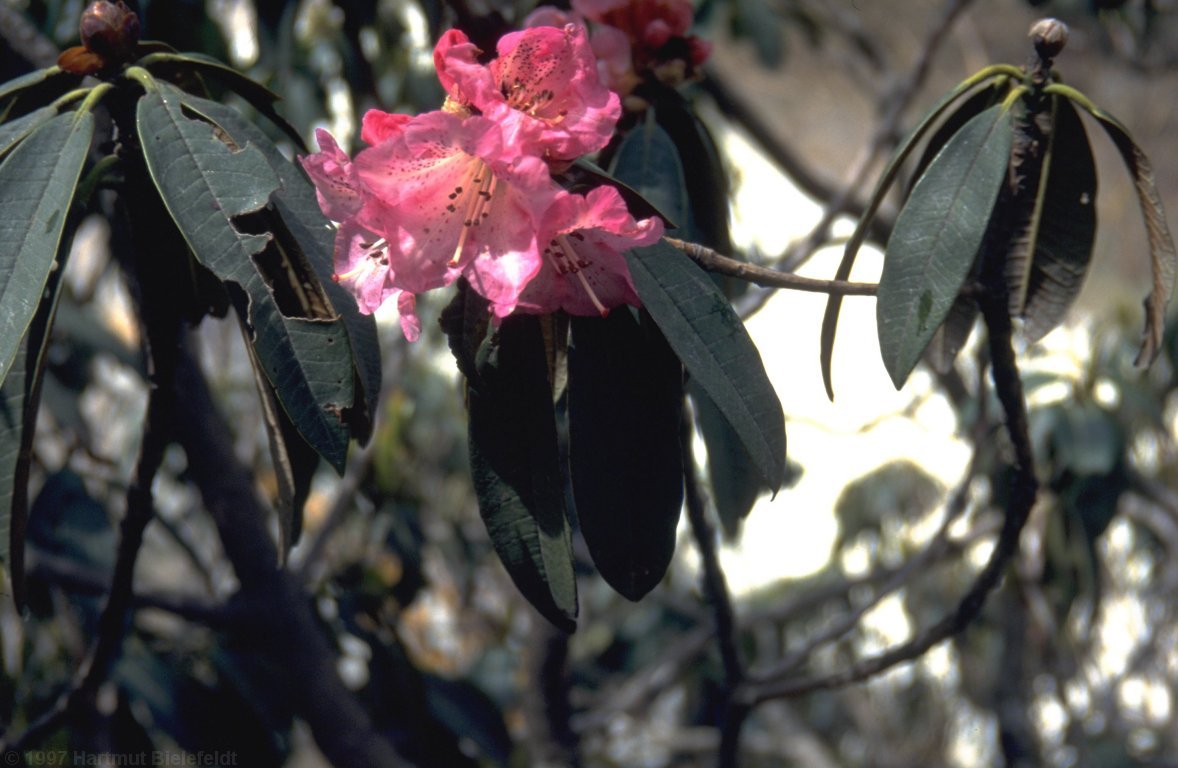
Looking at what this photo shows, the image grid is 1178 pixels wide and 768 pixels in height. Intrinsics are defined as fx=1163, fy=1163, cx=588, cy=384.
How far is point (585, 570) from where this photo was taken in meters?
2.18

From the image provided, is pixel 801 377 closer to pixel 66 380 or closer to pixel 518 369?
pixel 66 380

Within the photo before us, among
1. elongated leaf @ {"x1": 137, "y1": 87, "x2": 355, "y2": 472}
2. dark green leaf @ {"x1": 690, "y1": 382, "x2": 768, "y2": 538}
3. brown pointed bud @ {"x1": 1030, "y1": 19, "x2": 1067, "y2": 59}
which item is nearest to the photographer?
elongated leaf @ {"x1": 137, "y1": 87, "x2": 355, "y2": 472}

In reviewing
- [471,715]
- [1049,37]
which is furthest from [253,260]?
[471,715]

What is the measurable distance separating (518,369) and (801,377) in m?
4.08

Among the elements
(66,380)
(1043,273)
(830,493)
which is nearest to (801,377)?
(830,493)

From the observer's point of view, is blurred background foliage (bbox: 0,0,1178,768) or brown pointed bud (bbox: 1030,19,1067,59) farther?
blurred background foliage (bbox: 0,0,1178,768)

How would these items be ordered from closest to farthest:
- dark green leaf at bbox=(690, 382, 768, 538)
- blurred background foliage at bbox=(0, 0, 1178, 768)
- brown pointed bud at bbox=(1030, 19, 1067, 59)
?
brown pointed bud at bbox=(1030, 19, 1067, 59), dark green leaf at bbox=(690, 382, 768, 538), blurred background foliage at bbox=(0, 0, 1178, 768)

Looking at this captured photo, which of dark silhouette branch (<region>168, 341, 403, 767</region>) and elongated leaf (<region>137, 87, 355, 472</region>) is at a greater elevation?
elongated leaf (<region>137, 87, 355, 472</region>)

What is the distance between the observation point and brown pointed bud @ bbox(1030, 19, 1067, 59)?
78cm

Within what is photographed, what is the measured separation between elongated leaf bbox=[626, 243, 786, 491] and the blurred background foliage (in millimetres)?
373

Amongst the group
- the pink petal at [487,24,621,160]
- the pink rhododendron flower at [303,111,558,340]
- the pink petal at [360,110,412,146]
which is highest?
the pink petal at [487,24,621,160]

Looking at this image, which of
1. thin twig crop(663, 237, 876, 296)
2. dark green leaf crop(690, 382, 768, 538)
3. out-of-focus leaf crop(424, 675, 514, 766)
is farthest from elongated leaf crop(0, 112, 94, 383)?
out-of-focus leaf crop(424, 675, 514, 766)

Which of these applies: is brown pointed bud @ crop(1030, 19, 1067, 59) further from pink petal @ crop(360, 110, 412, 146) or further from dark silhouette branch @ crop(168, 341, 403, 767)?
dark silhouette branch @ crop(168, 341, 403, 767)

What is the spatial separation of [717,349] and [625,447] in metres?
0.09
